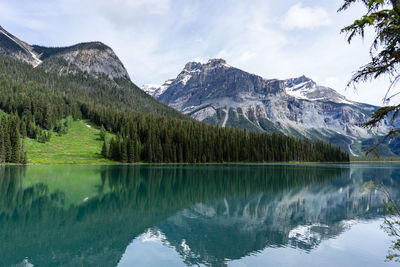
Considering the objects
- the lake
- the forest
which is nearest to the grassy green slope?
the forest

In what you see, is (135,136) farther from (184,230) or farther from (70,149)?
(184,230)

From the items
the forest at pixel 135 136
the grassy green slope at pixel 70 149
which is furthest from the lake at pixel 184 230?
the forest at pixel 135 136

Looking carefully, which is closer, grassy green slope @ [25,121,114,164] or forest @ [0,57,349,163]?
grassy green slope @ [25,121,114,164]

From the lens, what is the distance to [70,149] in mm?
123188

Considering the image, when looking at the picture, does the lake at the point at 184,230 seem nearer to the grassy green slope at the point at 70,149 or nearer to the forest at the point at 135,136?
the grassy green slope at the point at 70,149

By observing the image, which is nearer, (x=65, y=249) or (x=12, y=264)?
(x=12, y=264)

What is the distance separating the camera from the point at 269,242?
19.1 meters

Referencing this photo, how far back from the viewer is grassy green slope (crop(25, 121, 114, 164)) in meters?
107

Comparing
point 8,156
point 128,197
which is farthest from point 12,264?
point 8,156

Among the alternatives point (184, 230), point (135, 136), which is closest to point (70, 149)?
point (135, 136)

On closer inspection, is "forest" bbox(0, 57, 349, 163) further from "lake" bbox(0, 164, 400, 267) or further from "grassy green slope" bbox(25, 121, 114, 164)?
"lake" bbox(0, 164, 400, 267)

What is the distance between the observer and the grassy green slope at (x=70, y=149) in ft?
351

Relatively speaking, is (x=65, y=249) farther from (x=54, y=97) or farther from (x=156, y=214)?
(x=54, y=97)

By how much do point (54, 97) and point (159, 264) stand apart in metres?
181
